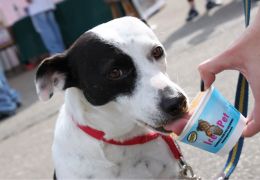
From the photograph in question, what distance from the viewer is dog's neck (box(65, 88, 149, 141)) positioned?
2.52 meters

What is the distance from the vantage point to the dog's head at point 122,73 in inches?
89.5

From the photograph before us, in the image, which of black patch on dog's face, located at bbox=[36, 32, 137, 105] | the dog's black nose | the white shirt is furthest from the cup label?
the white shirt

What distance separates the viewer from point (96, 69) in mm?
2508

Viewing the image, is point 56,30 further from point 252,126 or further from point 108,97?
point 252,126

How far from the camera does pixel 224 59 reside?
1996 mm

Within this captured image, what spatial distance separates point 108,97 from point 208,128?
62 cm

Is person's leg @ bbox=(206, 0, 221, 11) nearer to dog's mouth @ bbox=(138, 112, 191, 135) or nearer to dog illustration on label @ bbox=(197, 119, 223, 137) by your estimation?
dog's mouth @ bbox=(138, 112, 191, 135)

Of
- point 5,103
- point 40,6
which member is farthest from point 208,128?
point 40,6

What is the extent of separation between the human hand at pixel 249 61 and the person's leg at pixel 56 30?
861cm

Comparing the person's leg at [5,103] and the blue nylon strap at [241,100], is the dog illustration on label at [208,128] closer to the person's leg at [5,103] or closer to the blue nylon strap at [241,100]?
the blue nylon strap at [241,100]

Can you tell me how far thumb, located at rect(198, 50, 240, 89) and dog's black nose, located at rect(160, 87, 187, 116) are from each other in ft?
0.49

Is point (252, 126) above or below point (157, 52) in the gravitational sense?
below

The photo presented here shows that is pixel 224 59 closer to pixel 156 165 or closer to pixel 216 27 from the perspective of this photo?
pixel 156 165

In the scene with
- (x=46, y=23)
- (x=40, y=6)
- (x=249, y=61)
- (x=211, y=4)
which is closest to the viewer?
(x=249, y=61)
